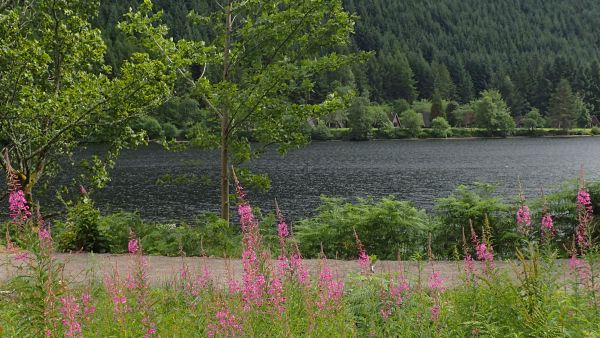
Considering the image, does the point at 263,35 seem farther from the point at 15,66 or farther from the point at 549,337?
the point at 549,337

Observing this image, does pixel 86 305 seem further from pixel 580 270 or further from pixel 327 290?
pixel 580 270

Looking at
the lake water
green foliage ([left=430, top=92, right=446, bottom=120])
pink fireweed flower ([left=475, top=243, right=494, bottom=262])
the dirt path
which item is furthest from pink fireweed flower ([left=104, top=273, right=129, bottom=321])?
green foliage ([left=430, top=92, right=446, bottom=120])

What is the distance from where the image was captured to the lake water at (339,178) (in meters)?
36.5

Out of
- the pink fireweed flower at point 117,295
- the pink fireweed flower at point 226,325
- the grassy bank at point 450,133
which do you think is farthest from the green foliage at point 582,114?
the pink fireweed flower at point 226,325

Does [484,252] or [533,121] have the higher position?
[484,252]

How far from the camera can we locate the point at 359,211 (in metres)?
14.8

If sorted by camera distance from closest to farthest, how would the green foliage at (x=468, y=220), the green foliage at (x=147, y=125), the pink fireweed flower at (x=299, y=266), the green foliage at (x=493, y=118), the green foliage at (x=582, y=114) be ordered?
the pink fireweed flower at (x=299, y=266)
the green foliage at (x=468, y=220)
the green foliage at (x=147, y=125)
the green foliage at (x=493, y=118)
the green foliage at (x=582, y=114)

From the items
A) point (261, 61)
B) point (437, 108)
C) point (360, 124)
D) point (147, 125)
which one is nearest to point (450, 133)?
point (437, 108)

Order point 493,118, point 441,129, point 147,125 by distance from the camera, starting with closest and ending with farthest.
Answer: point 147,125 → point 493,118 → point 441,129

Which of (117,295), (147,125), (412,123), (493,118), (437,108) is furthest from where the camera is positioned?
(437,108)

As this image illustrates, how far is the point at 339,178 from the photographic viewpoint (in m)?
51.3

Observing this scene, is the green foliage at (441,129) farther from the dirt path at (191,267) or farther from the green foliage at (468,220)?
the dirt path at (191,267)

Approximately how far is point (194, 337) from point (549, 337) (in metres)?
3.33

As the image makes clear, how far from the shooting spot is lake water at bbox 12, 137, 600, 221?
3647 centimetres
